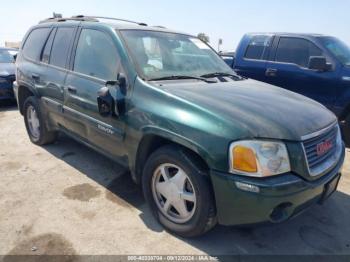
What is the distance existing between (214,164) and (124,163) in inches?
49.6

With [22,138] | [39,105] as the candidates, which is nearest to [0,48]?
[22,138]

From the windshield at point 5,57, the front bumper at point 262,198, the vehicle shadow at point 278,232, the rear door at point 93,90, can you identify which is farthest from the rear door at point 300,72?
the windshield at point 5,57

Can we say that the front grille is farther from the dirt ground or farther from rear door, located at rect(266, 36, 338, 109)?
rear door, located at rect(266, 36, 338, 109)

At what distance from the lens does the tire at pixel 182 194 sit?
2549 millimetres

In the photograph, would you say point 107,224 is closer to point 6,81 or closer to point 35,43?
point 35,43

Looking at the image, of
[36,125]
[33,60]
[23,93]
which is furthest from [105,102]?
[23,93]

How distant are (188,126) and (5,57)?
8664 mm

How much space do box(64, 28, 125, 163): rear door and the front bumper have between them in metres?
1.24

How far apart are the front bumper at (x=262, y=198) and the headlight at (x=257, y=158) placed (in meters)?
0.05

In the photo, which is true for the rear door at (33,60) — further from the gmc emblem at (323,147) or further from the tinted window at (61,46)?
the gmc emblem at (323,147)

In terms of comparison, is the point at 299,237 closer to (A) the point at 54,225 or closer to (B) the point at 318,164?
(B) the point at 318,164

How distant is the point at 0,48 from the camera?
9742 mm

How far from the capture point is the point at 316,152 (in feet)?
8.61

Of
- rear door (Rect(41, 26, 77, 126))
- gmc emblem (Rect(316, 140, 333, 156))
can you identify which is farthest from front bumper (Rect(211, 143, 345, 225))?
rear door (Rect(41, 26, 77, 126))
